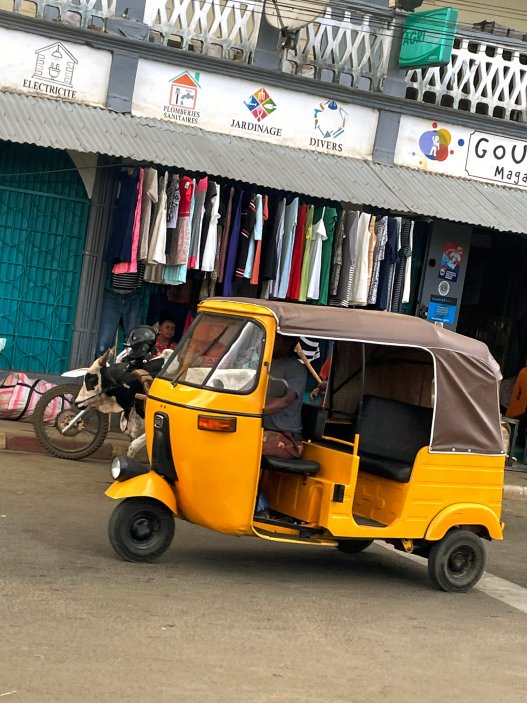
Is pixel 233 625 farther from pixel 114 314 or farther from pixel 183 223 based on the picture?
pixel 114 314

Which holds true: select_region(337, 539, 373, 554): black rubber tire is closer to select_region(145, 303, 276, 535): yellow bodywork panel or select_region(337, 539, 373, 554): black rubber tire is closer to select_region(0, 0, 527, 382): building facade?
select_region(145, 303, 276, 535): yellow bodywork panel

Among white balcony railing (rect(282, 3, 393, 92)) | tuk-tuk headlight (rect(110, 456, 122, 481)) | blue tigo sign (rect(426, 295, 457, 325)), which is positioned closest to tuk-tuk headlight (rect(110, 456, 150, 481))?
tuk-tuk headlight (rect(110, 456, 122, 481))

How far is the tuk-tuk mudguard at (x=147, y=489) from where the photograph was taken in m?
7.27

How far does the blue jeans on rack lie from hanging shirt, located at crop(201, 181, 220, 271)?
1.36m

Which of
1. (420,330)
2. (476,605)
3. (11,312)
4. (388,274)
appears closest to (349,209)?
(388,274)

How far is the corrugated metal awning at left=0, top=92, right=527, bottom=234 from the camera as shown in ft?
40.3

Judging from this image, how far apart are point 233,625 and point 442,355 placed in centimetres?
254

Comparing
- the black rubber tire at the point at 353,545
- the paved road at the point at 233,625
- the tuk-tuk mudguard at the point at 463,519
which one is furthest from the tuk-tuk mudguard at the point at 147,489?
the tuk-tuk mudguard at the point at 463,519

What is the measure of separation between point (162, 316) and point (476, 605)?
6958 mm

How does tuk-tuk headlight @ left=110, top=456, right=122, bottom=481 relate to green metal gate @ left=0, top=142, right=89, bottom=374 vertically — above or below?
below

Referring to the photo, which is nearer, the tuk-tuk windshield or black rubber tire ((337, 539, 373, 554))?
the tuk-tuk windshield

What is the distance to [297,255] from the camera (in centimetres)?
1345

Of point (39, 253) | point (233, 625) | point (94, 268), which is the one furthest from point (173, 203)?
point (233, 625)

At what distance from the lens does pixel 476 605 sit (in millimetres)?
7504
